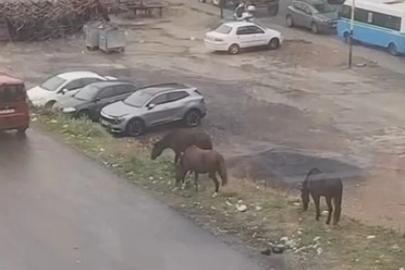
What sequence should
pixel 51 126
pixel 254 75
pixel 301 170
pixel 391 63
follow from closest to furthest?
pixel 301 170 → pixel 51 126 → pixel 254 75 → pixel 391 63

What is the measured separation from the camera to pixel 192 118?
30.1 m

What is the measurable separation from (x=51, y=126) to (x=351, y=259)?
1305cm

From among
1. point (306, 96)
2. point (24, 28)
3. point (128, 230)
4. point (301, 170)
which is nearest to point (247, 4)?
point (24, 28)

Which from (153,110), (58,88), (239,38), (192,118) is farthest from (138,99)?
(239,38)

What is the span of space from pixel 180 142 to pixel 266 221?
16.9ft

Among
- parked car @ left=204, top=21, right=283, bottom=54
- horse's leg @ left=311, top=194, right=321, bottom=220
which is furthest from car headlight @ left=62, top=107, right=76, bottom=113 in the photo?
parked car @ left=204, top=21, right=283, bottom=54

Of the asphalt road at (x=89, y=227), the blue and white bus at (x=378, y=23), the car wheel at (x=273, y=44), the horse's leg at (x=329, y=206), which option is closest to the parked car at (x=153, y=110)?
the asphalt road at (x=89, y=227)

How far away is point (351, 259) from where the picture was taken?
650 inches

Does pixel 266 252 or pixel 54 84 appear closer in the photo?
pixel 266 252

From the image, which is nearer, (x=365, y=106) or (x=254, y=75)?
(x=365, y=106)

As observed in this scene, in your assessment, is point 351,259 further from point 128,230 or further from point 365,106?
point 365,106

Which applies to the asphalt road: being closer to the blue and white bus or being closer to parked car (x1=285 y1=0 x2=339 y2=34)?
the blue and white bus

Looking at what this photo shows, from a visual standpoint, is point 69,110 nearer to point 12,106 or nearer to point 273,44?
point 12,106

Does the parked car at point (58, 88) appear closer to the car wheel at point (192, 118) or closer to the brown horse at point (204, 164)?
the car wheel at point (192, 118)
